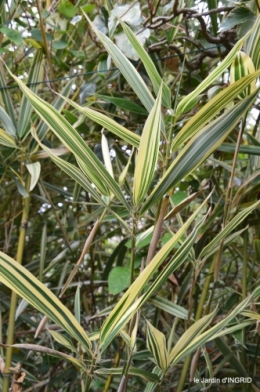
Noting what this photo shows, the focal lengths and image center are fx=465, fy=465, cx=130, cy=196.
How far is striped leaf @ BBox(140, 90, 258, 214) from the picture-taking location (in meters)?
0.51

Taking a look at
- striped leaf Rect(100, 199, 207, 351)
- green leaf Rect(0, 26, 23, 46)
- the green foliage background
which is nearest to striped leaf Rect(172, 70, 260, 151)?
the green foliage background

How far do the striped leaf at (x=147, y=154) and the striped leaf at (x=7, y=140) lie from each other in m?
0.38

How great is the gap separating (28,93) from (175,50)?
0.49 metres

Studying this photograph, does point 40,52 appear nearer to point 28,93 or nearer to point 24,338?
point 28,93

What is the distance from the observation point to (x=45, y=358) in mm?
1031

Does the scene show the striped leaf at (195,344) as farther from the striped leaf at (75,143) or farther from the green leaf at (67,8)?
the green leaf at (67,8)

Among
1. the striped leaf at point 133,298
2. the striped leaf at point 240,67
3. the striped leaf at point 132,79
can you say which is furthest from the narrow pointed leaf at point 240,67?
the striped leaf at point 133,298

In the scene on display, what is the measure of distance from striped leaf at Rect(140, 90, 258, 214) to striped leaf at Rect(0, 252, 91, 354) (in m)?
0.14

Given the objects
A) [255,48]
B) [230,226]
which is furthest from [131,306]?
[255,48]

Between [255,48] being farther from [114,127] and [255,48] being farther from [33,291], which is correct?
[33,291]

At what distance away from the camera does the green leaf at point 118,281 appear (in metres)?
0.73

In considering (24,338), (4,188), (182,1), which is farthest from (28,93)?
(24,338)

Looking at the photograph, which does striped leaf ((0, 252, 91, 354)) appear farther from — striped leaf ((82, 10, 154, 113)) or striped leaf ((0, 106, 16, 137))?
striped leaf ((0, 106, 16, 137))

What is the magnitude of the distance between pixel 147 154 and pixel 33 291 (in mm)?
192
